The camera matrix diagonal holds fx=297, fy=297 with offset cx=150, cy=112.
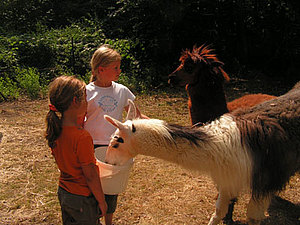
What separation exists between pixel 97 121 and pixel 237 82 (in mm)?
7305

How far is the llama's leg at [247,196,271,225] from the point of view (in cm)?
247

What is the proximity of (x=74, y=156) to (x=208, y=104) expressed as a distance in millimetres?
2053

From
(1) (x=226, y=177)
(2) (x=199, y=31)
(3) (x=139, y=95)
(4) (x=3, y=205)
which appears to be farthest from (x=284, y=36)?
(4) (x=3, y=205)

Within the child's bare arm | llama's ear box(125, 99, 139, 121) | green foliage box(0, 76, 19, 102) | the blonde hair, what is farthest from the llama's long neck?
green foliage box(0, 76, 19, 102)

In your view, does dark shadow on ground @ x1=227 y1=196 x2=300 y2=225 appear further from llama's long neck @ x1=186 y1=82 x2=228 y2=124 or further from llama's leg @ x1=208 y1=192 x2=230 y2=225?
llama's long neck @ x1=186 y1=82 x2=228 y2=124

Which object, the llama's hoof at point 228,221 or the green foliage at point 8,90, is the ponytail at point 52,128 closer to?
the llama's hoof at point 228,221

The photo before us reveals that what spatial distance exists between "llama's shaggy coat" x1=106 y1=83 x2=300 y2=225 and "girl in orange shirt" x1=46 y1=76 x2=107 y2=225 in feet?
1.05

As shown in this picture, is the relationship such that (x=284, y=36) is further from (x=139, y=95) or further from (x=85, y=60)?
(x=85, y=60)

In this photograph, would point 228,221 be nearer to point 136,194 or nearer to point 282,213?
point 282,213

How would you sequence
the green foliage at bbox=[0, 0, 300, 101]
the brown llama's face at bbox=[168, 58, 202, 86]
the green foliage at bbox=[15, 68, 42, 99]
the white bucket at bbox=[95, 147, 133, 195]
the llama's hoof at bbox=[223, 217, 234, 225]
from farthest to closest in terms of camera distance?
the green foliage at bbox=[0, 0, 300, 101], the green foliage at bbox=[15, 68, 42, 99], the brown llama's face at bbox=[168, 58, 202, 86], the llama's hoof at bbox=[223, 217, 234, 225], the white bucket at bbox=[95, 147, 133, 195]

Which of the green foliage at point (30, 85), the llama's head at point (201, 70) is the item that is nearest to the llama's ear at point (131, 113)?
the llama's head at point (201, 70)

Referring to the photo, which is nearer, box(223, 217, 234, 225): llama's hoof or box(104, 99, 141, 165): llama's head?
box(104, 99, 141, 165): llama's head

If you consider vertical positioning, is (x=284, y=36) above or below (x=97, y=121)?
above

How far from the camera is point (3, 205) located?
10.9 feet
